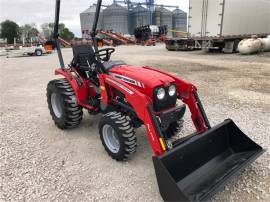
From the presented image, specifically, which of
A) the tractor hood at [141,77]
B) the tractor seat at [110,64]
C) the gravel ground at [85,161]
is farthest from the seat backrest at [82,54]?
the gravel ground at [85,161]

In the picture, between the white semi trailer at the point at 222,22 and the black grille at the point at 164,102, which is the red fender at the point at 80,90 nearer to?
the black grille at the point at 164,102

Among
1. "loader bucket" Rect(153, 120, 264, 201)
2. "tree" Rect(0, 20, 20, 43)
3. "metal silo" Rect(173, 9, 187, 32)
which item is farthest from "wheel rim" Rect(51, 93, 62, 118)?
"metal silo" Rect(173, 9, 187, 32)

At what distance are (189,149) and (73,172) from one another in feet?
4.93

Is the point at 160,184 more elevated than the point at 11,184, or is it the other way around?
the point at 160,184

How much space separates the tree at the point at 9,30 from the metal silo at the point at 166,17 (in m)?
37.2

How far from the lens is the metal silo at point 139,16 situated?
198ft

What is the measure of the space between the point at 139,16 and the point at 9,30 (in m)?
32.3

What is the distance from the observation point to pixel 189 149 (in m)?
2.84

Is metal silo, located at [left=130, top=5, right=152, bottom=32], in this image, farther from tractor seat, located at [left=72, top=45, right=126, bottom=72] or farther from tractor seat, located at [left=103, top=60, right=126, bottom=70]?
tractor seat, located at [left=103, top=60, right=126, bottom=70]

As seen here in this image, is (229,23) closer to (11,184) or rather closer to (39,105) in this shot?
(39,105)

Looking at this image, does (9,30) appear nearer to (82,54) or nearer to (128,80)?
(82,54)

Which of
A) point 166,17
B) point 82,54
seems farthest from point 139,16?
point 82,54

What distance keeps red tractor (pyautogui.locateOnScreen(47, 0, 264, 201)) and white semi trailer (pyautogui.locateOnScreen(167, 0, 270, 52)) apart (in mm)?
13798

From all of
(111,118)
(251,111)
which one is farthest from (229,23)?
(111,118)
